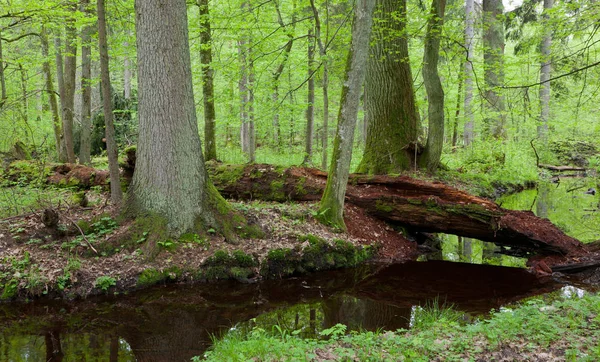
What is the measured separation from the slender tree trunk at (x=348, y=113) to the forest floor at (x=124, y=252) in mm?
435

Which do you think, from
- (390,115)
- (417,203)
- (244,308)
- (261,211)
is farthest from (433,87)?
(244,308)

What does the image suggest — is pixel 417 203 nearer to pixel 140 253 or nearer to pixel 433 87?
pixel 433 87

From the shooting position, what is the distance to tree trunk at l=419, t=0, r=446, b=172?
30.3ft

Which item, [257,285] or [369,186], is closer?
[257,285]

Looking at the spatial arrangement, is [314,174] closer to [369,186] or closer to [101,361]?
[369,186]

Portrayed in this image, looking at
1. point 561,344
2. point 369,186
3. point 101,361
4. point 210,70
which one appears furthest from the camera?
point 210,70

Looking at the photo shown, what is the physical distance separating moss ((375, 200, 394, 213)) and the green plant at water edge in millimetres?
5161

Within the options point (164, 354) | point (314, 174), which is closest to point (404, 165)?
point (314, 174)

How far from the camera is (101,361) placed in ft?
13.3

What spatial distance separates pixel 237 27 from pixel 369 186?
5.26 meters

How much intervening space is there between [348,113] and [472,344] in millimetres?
4507

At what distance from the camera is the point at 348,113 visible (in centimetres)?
711

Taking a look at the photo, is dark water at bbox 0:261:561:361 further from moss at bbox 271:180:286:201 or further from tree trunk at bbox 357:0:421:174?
tree trunk at bbox 357:0:421:174

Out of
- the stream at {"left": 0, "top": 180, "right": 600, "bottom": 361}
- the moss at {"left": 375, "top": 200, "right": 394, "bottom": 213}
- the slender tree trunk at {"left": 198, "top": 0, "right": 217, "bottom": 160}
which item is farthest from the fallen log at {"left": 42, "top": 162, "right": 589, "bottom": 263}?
the slender tree trunk at {"left": 198, "top": 0, "right": 217, "bottom": 160}
